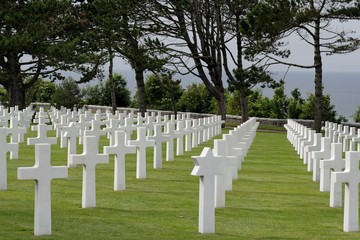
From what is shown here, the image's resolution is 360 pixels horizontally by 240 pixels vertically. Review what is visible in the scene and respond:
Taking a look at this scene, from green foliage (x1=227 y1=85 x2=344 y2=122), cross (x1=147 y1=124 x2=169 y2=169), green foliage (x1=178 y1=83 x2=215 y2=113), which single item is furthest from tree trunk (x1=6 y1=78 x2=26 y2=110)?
cross (x1=147 y1=124 x2=169 y2=169)

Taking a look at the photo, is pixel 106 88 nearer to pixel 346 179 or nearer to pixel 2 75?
pixel 2 75

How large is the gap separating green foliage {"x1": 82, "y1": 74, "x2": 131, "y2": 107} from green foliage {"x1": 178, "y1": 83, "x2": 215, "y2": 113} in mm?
4057

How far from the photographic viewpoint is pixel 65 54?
139 ft

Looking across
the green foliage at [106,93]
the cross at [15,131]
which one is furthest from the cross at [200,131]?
the green foliage at [106,93]

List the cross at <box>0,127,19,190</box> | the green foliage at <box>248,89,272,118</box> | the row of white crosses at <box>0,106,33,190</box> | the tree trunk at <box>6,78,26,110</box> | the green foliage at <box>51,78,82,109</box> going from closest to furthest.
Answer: the cross at <box>0,127,19,190</box> → the row of white crosses at <box>0,106,33,190</box> → the tree trunk at <box>6,78,26,110</box> → the green foliage at <box>51,78,82,109</box> → the green foliage at <box>248,89,272,118</box>

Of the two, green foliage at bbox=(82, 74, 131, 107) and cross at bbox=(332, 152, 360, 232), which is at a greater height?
green foliage at bbox=(82, 74, 131, 107)

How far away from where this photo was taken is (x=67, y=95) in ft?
171

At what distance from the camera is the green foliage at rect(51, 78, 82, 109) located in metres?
51.2

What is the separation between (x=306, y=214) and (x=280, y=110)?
45595mm

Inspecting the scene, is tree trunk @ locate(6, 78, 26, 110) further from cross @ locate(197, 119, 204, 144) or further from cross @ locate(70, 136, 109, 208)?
cross @ locate(70, 136, 109, 208)

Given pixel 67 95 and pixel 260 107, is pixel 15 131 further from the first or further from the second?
pixel 260 107

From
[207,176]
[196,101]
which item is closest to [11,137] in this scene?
[207,176]

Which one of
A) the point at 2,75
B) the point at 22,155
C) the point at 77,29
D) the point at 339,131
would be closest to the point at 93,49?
the point at 77,29

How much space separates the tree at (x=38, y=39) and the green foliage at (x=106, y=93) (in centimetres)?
1304
